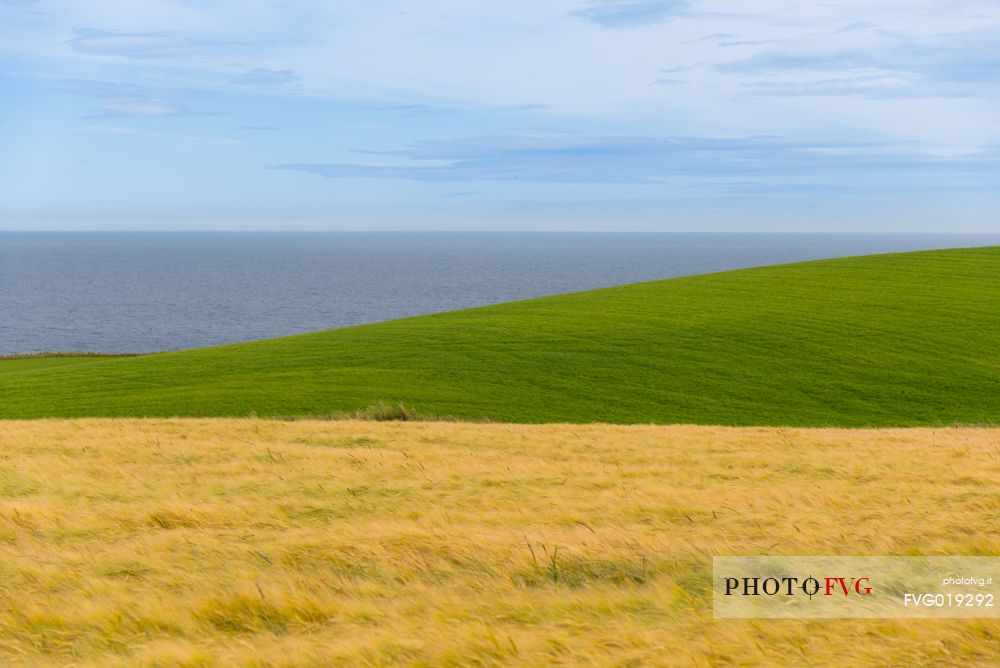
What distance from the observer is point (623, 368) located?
3628 cm

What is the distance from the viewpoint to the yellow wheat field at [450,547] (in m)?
4.91

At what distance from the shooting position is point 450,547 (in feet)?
23.6

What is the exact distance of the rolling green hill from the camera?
31.3 meters

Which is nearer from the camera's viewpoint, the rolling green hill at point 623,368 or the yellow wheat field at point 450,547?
the yellow wheat field at point 450,547

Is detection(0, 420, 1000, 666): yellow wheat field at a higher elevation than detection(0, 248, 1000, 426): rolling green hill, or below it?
higher

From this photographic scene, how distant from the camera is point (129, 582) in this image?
6.55 m

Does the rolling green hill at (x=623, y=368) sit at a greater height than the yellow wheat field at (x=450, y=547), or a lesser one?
lesser

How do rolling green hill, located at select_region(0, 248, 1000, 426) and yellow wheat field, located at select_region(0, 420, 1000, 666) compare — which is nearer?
yellow wheat field, located at select_region(0, 420, 1000, 666)

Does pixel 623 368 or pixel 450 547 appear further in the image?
pixel 623 368

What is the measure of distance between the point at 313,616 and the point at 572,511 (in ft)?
13.2

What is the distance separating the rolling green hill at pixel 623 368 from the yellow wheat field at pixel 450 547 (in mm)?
17143

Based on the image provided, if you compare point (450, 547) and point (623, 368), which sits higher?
point (450, 547)

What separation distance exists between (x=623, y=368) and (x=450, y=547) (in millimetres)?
29705

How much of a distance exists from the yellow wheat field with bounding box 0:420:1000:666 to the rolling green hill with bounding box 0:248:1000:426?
17.1 metres
